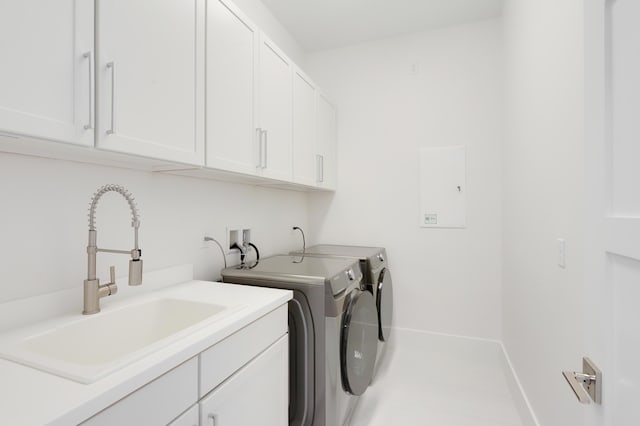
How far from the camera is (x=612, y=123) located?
0.61 metres

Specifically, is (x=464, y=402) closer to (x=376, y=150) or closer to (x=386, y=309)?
(x=386, y=309)

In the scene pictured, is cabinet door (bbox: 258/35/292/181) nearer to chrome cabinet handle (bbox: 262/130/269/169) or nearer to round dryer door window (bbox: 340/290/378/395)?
chrome cabinet handle (bbox: 262/130/269/169)

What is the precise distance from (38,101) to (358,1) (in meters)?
2.37

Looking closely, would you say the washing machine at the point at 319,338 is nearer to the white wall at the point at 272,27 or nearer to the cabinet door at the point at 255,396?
the cabinet door at the point at 255,396

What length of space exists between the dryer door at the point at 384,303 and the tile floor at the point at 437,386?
1.19 ft

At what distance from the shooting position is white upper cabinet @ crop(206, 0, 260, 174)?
1.41 meters

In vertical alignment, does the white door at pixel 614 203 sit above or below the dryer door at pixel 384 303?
above

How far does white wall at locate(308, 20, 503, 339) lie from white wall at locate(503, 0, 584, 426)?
0.39 meters

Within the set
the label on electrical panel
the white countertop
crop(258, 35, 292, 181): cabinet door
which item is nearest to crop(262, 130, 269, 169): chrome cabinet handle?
crop(258, 35, 292, 181): cabinet door

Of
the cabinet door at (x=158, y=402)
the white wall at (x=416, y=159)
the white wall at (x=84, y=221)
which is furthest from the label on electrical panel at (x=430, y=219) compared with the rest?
the cabinet door at (x=158, y=402)

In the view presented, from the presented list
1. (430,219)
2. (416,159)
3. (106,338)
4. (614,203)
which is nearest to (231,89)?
(106,338)

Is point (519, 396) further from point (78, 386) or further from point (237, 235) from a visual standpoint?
point (78, 386)

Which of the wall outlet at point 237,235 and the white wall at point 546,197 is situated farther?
the wall outlet at point 237,235

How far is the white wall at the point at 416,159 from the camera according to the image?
2.66 meters
